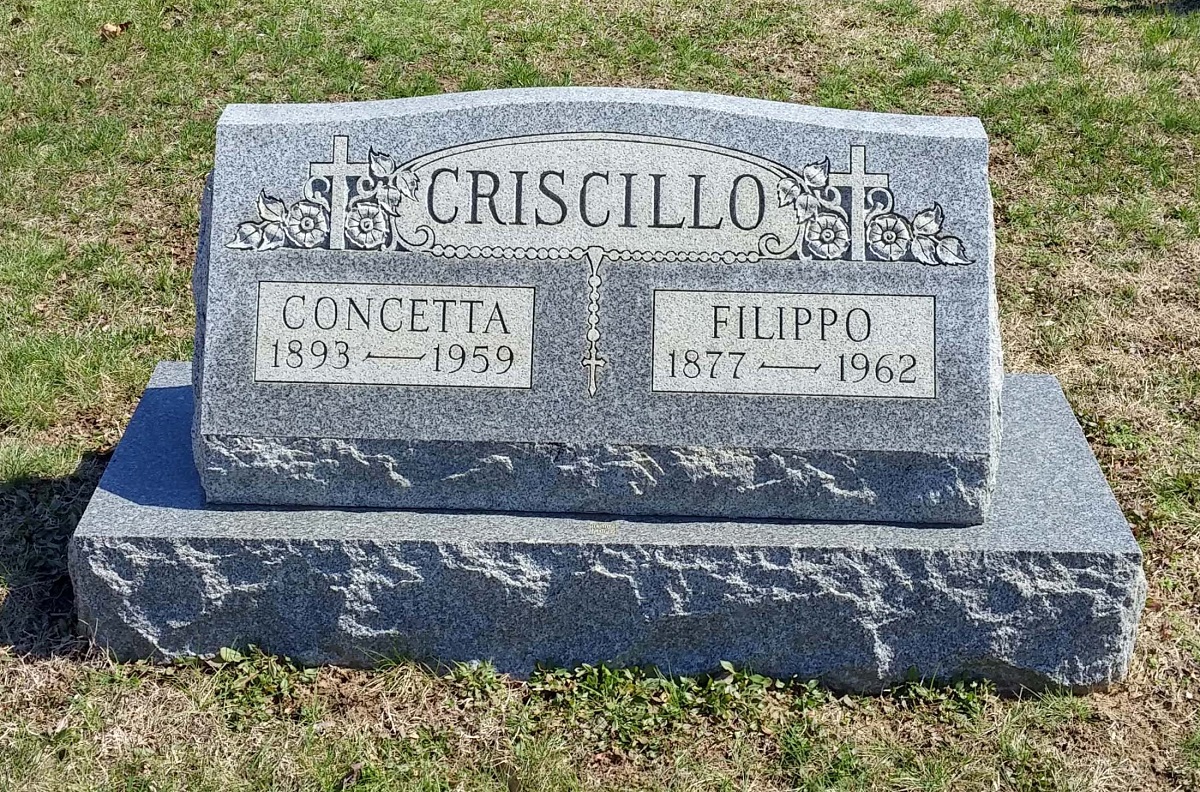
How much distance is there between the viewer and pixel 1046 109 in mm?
6918

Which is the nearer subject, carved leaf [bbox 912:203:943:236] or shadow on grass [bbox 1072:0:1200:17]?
carved leaf [bbox 912:203:943:236]

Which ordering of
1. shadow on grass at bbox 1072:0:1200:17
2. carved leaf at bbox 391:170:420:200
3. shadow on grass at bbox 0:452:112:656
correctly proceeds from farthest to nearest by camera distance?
shadow on grass at bbox 1072:0:1200:17 → shadow on grass at bbox 0:452:112:656 → carved leaf at bbox 391:170:420:200

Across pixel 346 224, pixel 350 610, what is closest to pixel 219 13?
pixel 346 224

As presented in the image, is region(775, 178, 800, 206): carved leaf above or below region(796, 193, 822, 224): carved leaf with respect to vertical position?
above

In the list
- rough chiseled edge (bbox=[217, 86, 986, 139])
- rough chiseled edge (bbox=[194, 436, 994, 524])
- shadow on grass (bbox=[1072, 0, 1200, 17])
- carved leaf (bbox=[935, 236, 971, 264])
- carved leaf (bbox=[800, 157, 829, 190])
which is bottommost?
rough chiseled edge (bbox=[194, 436, 994, 524])

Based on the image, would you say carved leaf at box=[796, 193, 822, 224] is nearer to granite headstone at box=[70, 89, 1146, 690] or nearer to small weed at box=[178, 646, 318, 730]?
granite headstone at box=[70, 89, 1146, 690]

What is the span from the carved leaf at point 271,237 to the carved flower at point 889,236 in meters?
1.66

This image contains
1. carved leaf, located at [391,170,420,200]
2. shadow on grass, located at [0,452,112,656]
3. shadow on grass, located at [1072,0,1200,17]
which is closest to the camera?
carved leaf, located at [391,170,420,200]

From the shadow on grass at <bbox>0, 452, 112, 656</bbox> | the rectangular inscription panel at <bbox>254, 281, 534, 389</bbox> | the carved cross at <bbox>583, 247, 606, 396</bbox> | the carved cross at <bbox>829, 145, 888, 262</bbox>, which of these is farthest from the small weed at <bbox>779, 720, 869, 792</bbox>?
the shadow on grass at <bbox>0, 452, 112, 656</bbox>

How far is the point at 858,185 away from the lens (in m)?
3.39

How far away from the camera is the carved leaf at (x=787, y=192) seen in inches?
133

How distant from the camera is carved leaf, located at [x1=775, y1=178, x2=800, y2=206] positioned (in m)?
3.39

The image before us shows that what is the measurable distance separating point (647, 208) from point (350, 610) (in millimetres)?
1415

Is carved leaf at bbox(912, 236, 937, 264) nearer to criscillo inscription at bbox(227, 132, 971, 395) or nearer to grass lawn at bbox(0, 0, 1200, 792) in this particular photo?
criscillo inscription at bbox(227, 132, 971, 395)
